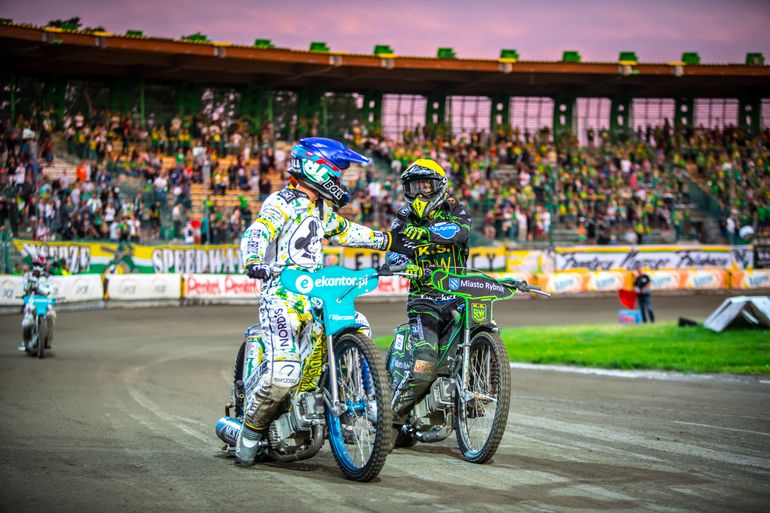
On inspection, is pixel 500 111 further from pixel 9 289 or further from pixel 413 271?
pixel 413 271

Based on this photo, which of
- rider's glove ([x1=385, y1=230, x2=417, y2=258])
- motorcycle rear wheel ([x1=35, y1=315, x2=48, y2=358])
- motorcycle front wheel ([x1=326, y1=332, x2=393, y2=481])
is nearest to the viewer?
motorcycle front wheel ([x1=326, y1=332, x2=393, y2=481])

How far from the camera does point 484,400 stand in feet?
23.2

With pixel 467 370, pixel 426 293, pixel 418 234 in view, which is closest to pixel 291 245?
pixel 418 234

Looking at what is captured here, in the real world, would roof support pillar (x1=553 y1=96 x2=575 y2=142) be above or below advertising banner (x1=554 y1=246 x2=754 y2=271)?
above

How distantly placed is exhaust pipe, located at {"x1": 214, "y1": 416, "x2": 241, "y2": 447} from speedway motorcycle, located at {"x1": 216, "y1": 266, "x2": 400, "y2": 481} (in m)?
0.26

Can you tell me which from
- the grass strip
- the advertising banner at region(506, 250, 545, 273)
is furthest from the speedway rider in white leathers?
the advertising banner at region(506, 250, 545, 273)

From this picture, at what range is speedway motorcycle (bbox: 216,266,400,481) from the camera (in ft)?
20.4

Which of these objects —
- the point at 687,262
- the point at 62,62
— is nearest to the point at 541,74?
the point at 687,262

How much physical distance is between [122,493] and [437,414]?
2.41 meters

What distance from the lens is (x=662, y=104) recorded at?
53.9 meters

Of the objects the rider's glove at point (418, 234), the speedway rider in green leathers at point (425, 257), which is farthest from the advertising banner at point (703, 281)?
the rider's glove at point (418, 234)

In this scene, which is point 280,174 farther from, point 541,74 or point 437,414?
point 437,414

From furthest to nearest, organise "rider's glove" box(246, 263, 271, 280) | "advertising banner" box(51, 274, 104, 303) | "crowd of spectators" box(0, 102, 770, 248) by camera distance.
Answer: "crowd of spectators" box(0, 102, 770, 248) → "advertising banner" box(51, 274, 104, 303) → "rider's glove" box(246, 263, 271, 280)

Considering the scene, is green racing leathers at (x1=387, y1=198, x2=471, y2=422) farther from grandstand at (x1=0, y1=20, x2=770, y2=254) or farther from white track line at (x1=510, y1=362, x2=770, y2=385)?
grandstand at (x1=0, y1=20, x2=770, y2=254)
